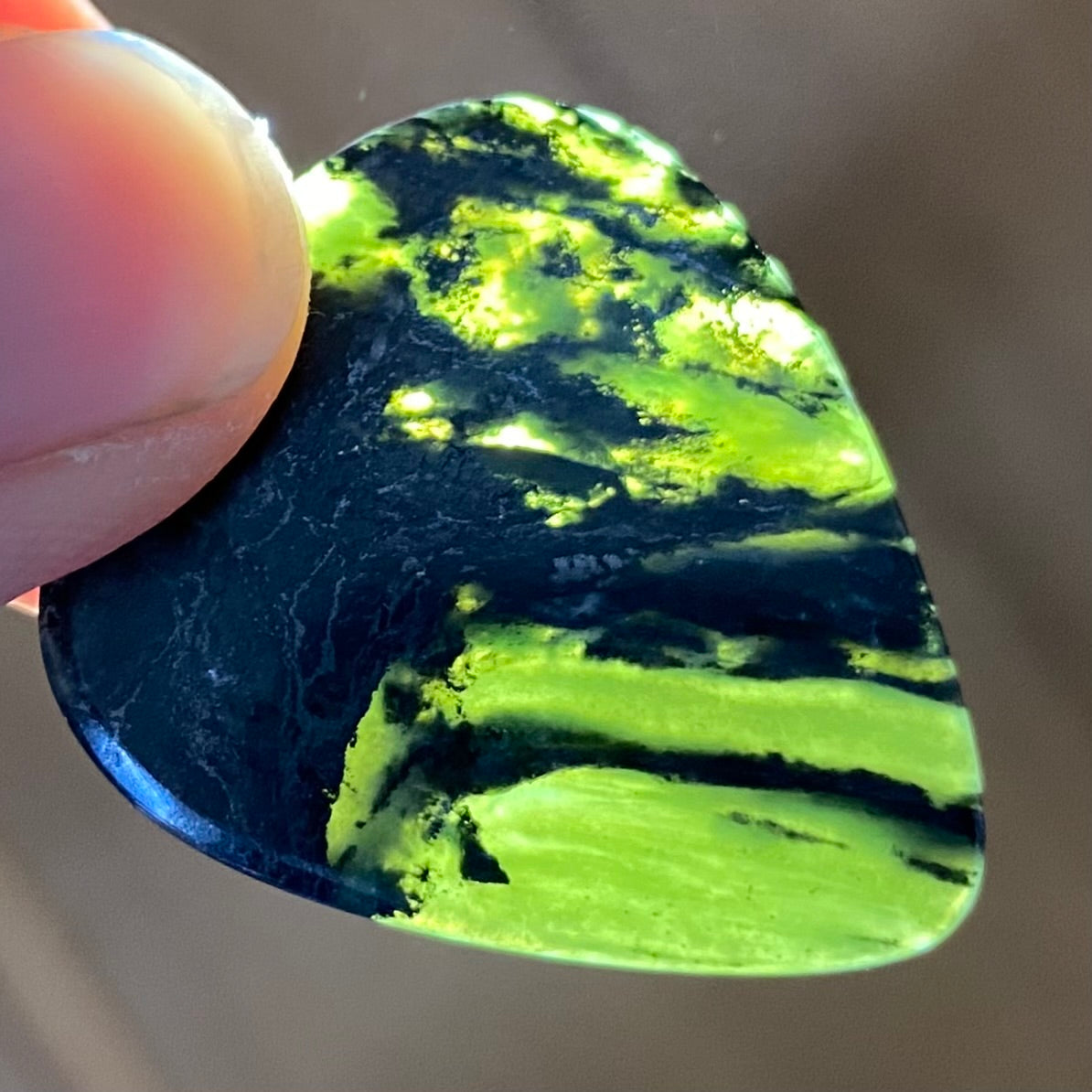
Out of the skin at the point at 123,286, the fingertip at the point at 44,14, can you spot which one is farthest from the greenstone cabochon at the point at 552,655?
the fingertip at the point at 44,14

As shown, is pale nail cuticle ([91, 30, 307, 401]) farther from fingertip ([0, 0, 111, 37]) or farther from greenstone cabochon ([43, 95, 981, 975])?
fingertip ([0, 0, 111, 37])

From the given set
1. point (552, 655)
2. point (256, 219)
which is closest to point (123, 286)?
point (256, 219)

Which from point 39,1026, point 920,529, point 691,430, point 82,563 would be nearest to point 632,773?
point 691,430

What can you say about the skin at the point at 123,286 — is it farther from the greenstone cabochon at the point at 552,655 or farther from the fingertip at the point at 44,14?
the fingertip at the point at 44,14

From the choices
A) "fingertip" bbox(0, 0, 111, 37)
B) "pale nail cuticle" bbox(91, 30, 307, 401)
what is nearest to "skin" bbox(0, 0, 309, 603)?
"pale nail cuticle" bbox(91, 30, 307, 401)

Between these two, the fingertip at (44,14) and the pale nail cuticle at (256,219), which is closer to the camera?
the pale nail cuticle at (256,219)

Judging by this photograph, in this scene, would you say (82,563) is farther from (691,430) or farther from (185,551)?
(691,430)
